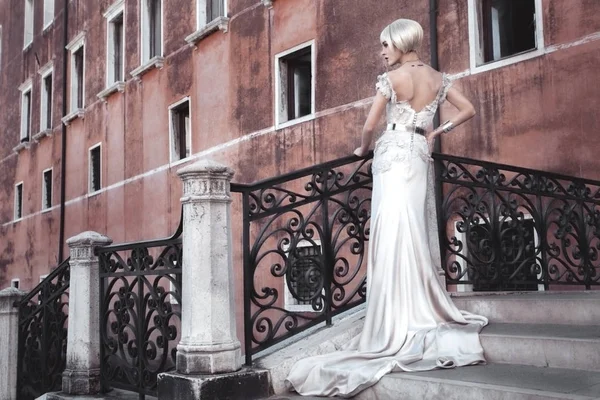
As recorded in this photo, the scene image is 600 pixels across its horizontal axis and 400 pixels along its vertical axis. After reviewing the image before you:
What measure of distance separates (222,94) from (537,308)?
9.97 metres

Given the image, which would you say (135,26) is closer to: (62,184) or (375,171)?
(62,184)

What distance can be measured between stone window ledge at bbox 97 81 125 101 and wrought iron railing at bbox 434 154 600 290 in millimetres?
12731

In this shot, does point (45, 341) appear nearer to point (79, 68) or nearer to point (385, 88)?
point (385, 88)

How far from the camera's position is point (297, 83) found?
512 inches

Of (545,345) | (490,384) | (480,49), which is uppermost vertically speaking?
(480,49)

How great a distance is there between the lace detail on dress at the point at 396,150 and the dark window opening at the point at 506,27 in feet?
14.0

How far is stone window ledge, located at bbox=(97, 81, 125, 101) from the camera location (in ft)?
60.6

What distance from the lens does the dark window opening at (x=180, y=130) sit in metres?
16.0

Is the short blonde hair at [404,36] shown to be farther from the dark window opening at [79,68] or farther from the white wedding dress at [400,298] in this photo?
the dark window opening at [79,68]

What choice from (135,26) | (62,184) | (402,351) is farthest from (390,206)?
(62,184)

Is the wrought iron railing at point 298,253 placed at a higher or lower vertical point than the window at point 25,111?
lower

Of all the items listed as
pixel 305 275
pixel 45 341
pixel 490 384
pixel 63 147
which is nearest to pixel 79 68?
pixel 63 147

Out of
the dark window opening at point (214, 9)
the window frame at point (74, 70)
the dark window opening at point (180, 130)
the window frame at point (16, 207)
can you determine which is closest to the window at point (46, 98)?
the window frame at point (74, 70)

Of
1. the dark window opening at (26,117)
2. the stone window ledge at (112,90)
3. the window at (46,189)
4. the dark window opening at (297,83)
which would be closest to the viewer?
the dark window opening at (297,83)
